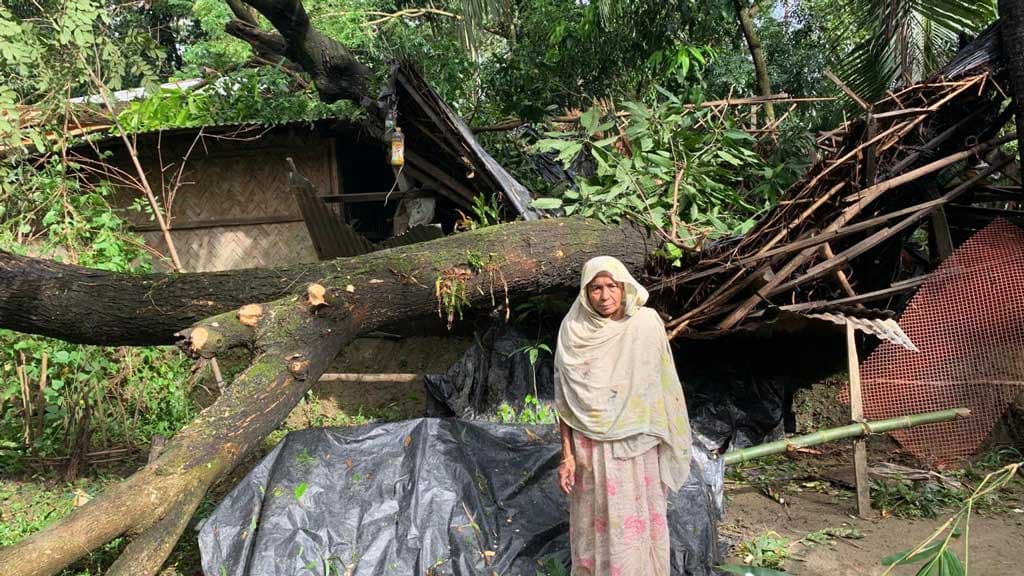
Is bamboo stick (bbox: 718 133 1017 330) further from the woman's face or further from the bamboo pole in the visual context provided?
the woman's face

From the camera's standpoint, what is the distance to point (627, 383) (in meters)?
3.08

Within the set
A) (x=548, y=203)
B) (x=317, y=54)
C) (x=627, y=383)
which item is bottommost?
(x=627, y=383)

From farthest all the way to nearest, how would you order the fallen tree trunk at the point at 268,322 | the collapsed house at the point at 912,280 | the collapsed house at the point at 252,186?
the collapsed house at the point at 252,186
the collapsed house at the point at 912,280
the fallen tree trunk at the point at 268,322

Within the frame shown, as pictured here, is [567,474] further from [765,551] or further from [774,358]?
[774,358]

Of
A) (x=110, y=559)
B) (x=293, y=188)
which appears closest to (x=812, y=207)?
(x=293, y=188)

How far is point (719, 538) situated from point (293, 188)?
380cm

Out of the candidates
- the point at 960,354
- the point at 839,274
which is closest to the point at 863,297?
the point at 839,274

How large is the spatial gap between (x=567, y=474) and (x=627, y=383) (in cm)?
49

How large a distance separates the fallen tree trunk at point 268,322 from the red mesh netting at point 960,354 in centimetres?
211

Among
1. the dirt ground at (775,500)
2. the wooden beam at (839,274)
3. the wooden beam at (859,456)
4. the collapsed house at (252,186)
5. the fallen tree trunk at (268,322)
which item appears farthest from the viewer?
the collapsed house at (252,186)

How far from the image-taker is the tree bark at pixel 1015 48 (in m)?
4.50

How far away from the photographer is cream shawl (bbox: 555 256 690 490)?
306 cm

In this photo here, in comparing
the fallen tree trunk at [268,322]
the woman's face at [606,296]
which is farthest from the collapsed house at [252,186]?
the woman's face at [606,296]

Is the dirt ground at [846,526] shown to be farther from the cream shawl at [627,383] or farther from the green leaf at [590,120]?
the green leaf at [590,120]
